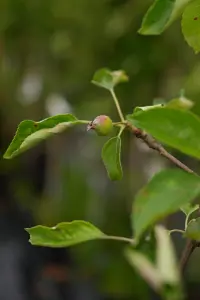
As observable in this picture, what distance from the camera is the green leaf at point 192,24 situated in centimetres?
41

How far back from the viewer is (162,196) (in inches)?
10.8

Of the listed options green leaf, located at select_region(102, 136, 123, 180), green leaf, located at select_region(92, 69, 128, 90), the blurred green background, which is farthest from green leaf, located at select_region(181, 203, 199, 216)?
the blurred green background

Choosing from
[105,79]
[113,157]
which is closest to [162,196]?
[113,157]

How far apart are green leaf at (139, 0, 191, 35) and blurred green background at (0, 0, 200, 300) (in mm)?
911

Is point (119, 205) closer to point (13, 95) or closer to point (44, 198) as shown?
point (44, 198)

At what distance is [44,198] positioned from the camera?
2.16 m

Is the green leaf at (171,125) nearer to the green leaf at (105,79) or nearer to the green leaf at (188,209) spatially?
the green leaf at (188,209)

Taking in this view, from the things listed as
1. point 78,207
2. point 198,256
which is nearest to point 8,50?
point 78,207

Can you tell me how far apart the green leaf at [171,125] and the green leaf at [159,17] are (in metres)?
0.12

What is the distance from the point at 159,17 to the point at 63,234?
0.52 feet

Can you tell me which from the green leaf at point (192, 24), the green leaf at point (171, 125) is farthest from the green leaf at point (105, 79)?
the green leaf at point (171, 125)

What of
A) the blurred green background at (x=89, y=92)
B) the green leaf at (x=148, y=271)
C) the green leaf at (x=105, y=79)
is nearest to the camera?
the green leaf at (x=148, y=271)

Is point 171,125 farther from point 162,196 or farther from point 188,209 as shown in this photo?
point 188,209

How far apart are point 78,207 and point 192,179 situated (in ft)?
5.47
